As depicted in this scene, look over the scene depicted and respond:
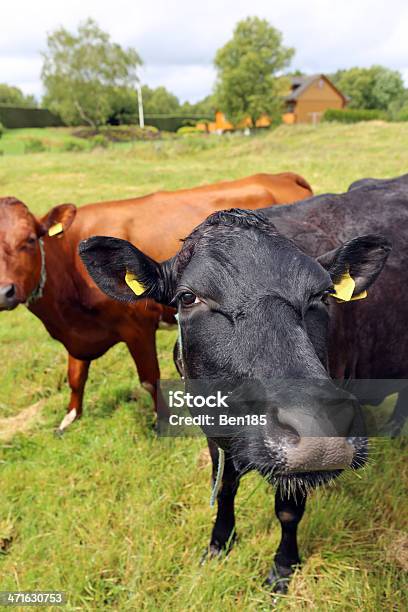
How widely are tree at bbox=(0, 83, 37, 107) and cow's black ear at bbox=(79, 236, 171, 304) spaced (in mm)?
100257

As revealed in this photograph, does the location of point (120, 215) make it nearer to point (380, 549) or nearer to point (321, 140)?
point (380, 549)

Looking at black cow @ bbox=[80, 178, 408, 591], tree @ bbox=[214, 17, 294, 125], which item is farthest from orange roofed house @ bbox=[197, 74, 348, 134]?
black cow @ bbox=[80, 178, 408, 591]

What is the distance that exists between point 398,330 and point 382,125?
32100 mm

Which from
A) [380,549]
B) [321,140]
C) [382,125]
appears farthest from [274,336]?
[382,125]

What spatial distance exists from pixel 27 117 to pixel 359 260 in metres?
69.3

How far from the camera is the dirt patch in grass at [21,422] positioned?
3.68 metres

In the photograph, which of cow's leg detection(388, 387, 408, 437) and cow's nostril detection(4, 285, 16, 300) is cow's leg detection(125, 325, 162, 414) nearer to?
cow's nostril detection(4, 285, 16, 300)

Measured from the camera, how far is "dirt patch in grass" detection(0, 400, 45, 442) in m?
3.68

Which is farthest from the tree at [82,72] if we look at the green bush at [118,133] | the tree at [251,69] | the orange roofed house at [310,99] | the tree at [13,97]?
the tree at [13,97]

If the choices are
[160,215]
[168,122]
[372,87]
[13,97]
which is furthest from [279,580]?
[13,97]

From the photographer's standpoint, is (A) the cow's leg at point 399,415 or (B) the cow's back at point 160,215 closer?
(A) the cow's leg at point 399,415

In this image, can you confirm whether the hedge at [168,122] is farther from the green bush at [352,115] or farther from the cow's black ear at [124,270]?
the cow's black ear at [124,270]

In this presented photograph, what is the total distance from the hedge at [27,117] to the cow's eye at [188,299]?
65.3 m

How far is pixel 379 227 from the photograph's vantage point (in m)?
2.77
